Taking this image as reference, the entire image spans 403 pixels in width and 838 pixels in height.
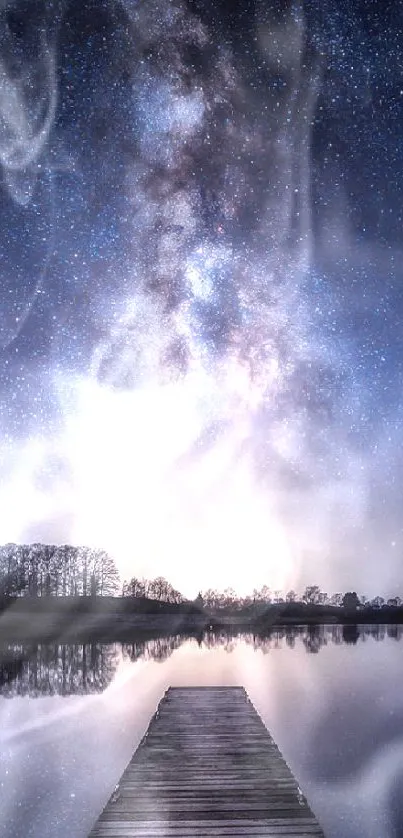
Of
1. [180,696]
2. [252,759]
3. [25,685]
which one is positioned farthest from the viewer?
Result: [25,685]

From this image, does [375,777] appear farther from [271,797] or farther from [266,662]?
[266,662]

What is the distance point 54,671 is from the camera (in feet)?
159

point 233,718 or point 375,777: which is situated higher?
point 233,718

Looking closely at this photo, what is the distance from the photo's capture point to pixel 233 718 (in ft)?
73.6

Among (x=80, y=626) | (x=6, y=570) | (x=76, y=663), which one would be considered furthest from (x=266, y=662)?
(x=6, y=570)

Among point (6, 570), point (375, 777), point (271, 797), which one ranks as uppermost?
point (6, 570)

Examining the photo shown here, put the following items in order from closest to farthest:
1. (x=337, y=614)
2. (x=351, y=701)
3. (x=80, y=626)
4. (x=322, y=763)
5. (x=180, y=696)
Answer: (x=322, y=763) → (x=180, y=696) → (x=351, y=701) → (x=80, y=626) → (x=337, y=614)

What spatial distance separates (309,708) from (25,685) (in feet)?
59.0

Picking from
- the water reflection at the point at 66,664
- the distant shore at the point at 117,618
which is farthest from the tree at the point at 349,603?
the water reflection at the point at 66,664

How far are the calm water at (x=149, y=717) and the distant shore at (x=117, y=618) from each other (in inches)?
1318

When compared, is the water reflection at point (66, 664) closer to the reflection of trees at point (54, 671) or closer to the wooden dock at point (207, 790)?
the reflection of trees at point (54, 671)

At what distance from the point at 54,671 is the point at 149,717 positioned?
1849 cm

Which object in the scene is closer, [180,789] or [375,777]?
[180,789]

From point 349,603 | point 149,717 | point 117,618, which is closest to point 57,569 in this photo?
point 117,618
